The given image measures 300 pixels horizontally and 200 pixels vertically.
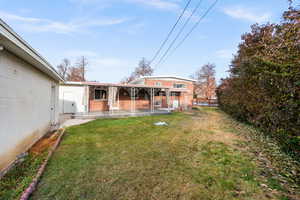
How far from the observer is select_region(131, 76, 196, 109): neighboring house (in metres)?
16.4

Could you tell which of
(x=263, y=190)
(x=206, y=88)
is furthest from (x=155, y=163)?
(x=206, y=88)

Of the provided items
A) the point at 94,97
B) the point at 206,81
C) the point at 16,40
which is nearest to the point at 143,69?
the point at 206,81

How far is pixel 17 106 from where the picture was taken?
10.3ft

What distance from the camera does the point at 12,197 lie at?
1.94 metres

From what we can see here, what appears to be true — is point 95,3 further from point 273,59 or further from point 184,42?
point 273,59

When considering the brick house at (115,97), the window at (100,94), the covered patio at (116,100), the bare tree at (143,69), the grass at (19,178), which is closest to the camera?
the grass at (19,178)

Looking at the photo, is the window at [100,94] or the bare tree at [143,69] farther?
the bare tree at [143,69]

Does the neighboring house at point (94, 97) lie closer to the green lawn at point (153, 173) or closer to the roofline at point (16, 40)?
the green lawn at point (153, 173)

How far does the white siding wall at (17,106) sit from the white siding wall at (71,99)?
726 cm

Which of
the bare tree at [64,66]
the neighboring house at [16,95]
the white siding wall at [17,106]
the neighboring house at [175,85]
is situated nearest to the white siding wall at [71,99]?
the white siding wall at [17,106]

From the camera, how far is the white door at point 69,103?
1120 centimetres

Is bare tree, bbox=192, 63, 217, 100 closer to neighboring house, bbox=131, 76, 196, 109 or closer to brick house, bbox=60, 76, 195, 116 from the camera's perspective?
neighboring house, bbox=131, 76, 196, 109

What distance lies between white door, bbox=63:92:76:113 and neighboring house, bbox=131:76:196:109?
8586 millimetres

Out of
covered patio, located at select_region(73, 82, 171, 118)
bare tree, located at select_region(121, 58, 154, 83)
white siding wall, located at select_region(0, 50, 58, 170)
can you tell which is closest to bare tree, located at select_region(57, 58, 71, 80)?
bare tree, located at select_region(121, 58, 154, 83)
